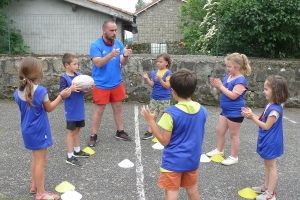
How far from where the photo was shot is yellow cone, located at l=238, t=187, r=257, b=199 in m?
3.72

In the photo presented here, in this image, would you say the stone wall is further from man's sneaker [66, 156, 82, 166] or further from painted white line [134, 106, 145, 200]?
man's sneaker [66, 156, 82, 166]

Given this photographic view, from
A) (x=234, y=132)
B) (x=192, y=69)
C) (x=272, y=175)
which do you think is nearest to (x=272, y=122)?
(x=272, y=175)

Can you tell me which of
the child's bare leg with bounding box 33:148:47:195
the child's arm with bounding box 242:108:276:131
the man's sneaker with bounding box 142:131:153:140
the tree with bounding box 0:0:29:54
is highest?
the tree with bounding box 0:0:29:54

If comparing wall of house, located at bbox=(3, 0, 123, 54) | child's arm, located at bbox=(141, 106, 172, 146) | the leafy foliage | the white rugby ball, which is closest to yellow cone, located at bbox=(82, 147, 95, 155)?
the white rugby ball

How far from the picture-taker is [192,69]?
28.0 feet

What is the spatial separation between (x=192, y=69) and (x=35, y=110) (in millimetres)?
5770

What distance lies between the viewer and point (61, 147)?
518 centimetres

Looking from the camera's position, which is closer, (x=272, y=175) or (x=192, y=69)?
(x=272, y=175)

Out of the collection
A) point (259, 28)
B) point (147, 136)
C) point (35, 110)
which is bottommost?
point (147, 136)

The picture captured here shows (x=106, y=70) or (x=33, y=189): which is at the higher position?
(x=106, y=70)

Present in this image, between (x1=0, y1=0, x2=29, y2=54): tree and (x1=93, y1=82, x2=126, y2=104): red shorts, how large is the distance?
19.5 ft

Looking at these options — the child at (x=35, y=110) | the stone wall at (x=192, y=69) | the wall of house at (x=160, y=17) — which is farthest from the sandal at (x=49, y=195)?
the wall of house at (x=160, y=17)

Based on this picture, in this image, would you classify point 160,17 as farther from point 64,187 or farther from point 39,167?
point 39,167

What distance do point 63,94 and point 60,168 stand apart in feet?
4.34
